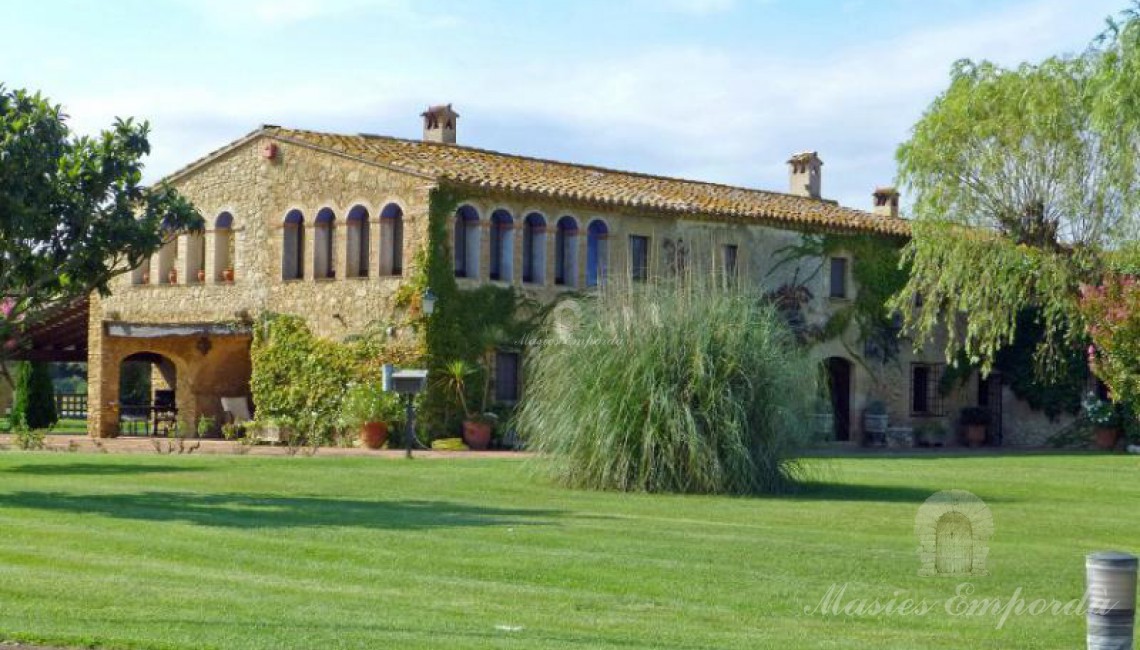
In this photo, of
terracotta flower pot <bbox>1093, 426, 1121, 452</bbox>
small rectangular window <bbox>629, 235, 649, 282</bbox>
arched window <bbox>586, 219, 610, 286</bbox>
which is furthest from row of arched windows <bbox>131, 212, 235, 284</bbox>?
terracotta flower pot <bbox>1093, 426, 1121, 452</bbox>

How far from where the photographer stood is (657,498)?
18469mm

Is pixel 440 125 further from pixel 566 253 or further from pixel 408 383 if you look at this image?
pixel 408 383

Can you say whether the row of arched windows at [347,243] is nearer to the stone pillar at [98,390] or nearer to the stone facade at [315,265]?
the stone facade at [315,265]

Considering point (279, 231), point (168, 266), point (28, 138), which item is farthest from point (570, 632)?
point (168, 266)

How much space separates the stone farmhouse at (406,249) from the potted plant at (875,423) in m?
0.24

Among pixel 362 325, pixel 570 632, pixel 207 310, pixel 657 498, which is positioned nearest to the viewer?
pixel 570 632

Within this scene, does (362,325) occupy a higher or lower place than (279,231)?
lower

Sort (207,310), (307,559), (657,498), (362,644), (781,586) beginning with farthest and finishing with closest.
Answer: (207,310)
(657,498)
(307,559)
(781,586)
(362,644)

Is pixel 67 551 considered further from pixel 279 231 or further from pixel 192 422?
pixel 192 422

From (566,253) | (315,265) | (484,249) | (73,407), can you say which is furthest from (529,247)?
(73,407)

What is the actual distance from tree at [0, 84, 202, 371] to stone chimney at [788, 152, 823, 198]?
26.8 metres

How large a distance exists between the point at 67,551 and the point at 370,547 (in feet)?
7.63

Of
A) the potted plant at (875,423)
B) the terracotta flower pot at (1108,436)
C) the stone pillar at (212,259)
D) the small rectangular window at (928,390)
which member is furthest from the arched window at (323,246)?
the terracotta flower pot at (1108,436)

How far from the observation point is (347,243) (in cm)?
3203
